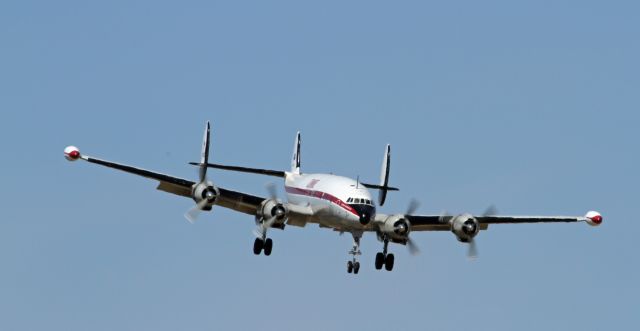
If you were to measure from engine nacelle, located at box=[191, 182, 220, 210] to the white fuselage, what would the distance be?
238 inches

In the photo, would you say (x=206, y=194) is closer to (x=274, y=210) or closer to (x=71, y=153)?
(x=274, y=210)

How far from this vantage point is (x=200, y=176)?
258ft

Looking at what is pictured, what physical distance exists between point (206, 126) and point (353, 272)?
43.5 feet

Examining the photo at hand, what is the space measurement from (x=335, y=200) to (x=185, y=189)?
8870 millimetres

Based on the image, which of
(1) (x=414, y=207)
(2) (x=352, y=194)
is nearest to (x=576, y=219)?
(1) (x=414, y=207)

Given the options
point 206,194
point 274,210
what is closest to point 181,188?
point 206,194

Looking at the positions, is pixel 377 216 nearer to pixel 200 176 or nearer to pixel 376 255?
pixel 376 255

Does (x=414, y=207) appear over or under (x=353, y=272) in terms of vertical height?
over

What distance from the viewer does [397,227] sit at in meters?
78.9

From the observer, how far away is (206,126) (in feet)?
268

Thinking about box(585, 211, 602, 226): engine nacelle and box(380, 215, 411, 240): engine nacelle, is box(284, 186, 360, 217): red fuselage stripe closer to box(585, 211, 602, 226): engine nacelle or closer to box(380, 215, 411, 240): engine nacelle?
box(380, 215, 411, 240): engine nacelle

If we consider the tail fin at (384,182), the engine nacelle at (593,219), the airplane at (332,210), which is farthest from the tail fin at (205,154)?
the engine nacelle at (593,219)

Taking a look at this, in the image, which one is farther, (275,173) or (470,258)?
(275,173)

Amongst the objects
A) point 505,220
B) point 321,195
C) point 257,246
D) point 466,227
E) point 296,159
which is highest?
point 296,159
